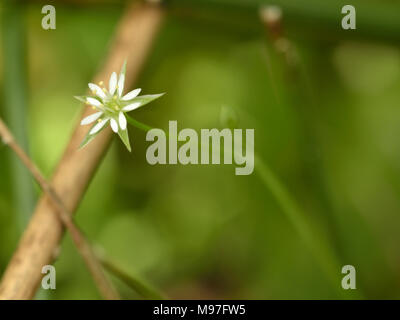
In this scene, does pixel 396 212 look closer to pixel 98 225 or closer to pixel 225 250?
pixel 225 250

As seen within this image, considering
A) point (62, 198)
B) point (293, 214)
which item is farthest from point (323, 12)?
point (62, 198)

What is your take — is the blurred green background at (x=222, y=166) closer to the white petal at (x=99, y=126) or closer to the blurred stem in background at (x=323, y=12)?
the blurred stem in background at (x=323, y=12)

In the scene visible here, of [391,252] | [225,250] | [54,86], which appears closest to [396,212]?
[391,252]

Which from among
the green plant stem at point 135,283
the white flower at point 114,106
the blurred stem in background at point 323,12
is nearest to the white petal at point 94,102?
the white flower at point 114,106

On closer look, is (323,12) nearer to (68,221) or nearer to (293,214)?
(293,214)

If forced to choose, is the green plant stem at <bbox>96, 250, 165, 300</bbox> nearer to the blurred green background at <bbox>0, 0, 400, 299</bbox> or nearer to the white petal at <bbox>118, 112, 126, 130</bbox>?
the white petal at <bbox>118, 112, 126, 130</bbox>
